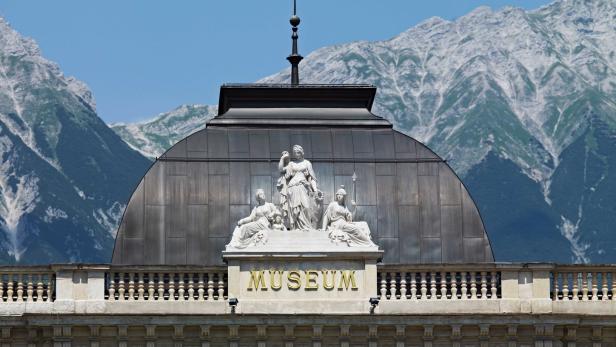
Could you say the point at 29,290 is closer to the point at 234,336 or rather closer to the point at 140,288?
the point at 140,288

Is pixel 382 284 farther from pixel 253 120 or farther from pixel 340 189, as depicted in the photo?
pixel 253 120

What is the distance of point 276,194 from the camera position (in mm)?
72625

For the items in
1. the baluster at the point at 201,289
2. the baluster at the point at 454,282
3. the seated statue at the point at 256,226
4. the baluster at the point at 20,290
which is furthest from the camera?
the baluster at the point at 454,282

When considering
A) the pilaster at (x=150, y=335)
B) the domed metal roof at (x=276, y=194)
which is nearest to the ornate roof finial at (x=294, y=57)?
the domed metal roof at (x=276, y=194)

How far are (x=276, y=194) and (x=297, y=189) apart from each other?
1.69 meters

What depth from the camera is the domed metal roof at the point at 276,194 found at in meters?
72.6

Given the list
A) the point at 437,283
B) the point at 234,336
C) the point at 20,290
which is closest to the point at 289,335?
the point at 234,336

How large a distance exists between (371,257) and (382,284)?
33.4 inches

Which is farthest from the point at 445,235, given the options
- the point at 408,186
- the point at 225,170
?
the point at 225,170

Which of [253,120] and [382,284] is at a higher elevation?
[253,120]

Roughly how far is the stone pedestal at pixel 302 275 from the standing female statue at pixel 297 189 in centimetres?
64

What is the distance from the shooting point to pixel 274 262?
70.0m

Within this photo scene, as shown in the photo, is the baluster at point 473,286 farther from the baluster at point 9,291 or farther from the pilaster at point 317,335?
the baluster at point 9,291

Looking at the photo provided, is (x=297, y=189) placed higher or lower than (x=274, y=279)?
higher
